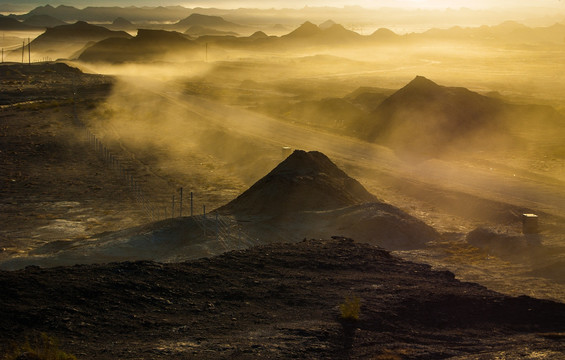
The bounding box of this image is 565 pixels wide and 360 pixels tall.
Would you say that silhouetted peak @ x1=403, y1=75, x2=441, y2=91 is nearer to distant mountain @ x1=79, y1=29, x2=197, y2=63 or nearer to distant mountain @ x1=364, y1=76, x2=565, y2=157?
distant mountain @ x1=364, y1=76, x2=565, y2=157

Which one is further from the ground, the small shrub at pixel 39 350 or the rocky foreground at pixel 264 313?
the small shrub at pixel 39 350

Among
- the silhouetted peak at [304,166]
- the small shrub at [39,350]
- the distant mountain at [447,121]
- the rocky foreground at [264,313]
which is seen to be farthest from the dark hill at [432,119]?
the small shrub at [39,350]

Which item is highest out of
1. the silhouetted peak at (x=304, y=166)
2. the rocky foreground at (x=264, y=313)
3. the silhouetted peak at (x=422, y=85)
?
the silhouetted peak at (x=422, y=85)

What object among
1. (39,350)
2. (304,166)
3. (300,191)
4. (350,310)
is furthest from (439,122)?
(39,350)

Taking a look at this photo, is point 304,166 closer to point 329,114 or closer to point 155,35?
point 329,114

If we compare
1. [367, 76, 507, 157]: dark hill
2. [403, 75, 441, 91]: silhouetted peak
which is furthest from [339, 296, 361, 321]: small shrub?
[403, 75, 441, 91]: silhouetted peak

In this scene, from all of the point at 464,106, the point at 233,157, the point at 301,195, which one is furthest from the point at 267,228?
the point at 464,106

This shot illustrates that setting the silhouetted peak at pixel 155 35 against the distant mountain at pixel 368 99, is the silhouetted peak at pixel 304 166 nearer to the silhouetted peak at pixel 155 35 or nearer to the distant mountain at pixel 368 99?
the distant mountain at pixel 368 99

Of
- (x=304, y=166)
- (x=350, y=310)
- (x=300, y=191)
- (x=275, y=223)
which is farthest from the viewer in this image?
(x=304, y=166)
